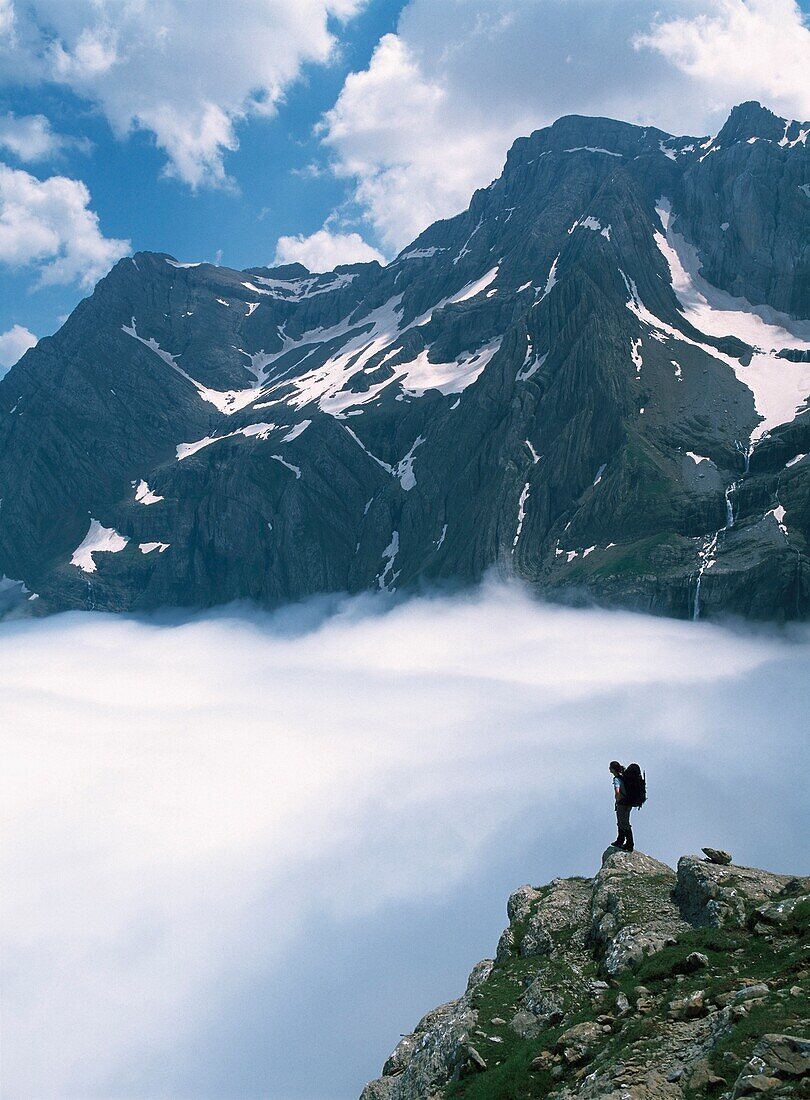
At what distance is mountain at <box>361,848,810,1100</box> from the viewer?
1593 centimetres

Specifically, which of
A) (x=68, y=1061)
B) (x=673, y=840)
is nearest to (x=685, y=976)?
(x=673, y=840)

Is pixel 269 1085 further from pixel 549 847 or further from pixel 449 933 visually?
pixel 549 847

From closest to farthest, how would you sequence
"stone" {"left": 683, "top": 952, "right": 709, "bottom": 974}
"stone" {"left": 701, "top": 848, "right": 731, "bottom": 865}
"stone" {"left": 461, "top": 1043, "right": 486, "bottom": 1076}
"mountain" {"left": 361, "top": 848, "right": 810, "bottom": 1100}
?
1. "mountain" {"left": 361, "top": 848, "right": 810, "bottom": 1100}
2. "stone" {"left": 683, "top": 952, "right": 709, "bottom": 974}
3. "stone" {"left": 461, "top": 1043, "right": 486, "bottom": 1076}
4. "stone" {"left": 701, "top": 848, "right": 731, "bottom": 865}

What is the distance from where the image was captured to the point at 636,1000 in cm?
2072

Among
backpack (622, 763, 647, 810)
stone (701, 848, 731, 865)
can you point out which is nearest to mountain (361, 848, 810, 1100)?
stone (701, 848, 731, 865)

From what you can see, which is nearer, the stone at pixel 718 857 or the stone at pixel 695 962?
the stone at pixel 695 962

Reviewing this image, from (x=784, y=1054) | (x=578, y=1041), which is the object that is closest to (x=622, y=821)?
(x=578, y=1041)

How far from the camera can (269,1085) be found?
170 meters

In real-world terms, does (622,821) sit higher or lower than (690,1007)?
higher

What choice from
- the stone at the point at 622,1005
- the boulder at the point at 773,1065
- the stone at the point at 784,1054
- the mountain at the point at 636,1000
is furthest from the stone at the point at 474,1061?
the stone at the point at 784,1054

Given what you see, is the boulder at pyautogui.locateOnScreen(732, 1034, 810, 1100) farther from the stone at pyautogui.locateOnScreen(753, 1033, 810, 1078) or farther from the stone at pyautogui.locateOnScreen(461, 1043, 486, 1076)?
the stone at pyautogui.locateOnScreen(461, 1043, 486, 1076)

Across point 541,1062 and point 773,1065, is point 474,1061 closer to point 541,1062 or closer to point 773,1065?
point 541,1062

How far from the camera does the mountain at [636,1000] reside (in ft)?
52.3

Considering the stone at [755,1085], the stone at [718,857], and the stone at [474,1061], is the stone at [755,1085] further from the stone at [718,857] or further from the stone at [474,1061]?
the stone at [718,857]
